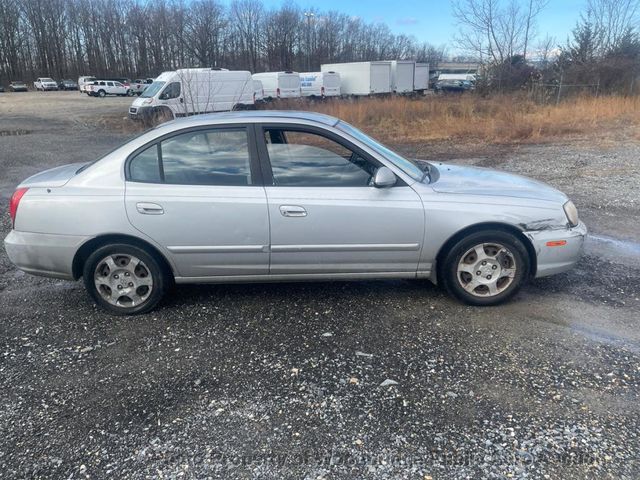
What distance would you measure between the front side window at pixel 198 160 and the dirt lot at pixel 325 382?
1107 mm

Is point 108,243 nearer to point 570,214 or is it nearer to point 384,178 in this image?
point 384,178

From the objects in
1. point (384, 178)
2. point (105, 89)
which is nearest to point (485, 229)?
point (384, 178)

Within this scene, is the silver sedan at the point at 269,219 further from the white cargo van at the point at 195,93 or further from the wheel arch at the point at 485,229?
the white cargo van at the point at 195,93

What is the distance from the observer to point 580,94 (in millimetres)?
23031

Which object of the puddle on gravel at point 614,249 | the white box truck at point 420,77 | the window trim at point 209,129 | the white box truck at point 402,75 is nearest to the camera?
the window trim at point 209,129

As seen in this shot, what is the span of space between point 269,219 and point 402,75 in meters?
41.7

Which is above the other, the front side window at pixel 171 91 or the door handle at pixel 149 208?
the front side window at pixel 171 91

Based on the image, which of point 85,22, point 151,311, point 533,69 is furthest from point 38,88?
point 151,311

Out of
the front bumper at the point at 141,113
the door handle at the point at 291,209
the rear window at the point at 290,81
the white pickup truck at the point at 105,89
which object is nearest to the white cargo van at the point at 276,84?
the rear window at the point at 290,81

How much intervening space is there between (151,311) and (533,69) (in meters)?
31.0

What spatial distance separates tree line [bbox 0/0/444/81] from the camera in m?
84.1

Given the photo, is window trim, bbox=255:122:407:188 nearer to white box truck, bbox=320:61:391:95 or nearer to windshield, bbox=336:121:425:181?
windshield, bbox=336:121:425:181

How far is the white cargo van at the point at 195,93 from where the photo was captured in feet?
71.4

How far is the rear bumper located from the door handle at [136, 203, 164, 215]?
1.65 feet
